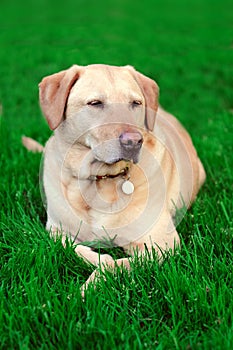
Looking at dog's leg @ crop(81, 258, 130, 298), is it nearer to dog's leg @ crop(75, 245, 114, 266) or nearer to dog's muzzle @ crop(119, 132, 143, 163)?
dog's leg @ crop(75, 245, 114, 266)

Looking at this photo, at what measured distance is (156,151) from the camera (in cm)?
328

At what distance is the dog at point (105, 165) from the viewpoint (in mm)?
2971

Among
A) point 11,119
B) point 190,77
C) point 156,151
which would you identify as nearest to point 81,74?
point 156,151

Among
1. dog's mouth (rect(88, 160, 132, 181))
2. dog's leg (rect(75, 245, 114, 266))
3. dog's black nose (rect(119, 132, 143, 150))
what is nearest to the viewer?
dog's black nose (rect(119, 132, 143, 150))

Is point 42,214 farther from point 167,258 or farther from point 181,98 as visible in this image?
point 181,98

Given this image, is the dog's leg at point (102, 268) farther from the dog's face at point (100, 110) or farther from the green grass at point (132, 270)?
the dog's face at point (100, 110)

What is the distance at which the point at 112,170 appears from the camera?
315 centimetres

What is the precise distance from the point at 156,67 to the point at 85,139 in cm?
480

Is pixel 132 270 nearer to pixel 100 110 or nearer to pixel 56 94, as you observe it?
pixel 100 110

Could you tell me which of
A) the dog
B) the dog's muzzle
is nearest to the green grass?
the dog

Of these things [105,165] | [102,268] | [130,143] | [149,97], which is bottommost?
[102,268]

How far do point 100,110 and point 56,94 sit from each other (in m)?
0.27

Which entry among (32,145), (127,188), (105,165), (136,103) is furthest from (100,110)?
(32,145)

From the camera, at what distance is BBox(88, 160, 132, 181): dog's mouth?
3133 mm
